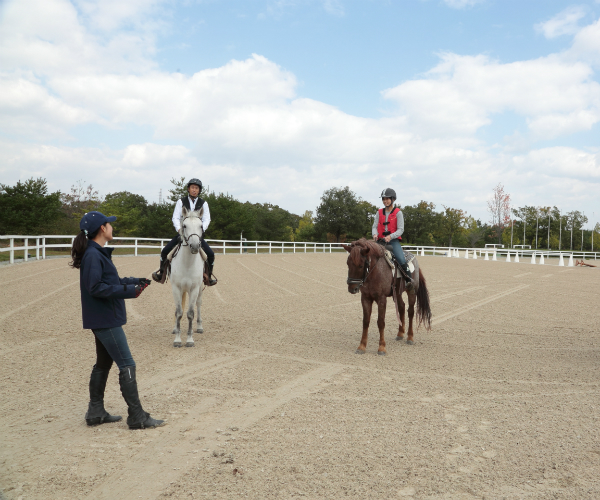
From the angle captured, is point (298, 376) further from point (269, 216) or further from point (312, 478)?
point (269, 216)

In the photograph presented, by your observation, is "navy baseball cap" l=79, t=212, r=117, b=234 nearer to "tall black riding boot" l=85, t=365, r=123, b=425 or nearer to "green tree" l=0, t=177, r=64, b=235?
"tall black riding boot" l=85, t=365, r=123, b=425

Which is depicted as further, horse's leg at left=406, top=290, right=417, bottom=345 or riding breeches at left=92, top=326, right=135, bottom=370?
horse's leg at left=406, top=290, right=417, bottom=345

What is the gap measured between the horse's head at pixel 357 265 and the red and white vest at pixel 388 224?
1.04m

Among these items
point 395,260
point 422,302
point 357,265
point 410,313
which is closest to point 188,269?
point 357,265

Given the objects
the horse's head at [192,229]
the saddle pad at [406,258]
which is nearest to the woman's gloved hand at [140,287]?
the horse's head at [192,229]

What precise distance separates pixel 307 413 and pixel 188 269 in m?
3.86

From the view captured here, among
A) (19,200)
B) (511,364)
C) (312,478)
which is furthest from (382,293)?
(19,200)

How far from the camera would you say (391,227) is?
8055 millimetres

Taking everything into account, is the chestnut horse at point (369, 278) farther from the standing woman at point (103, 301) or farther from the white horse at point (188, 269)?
the standing woman at point (103, 301)

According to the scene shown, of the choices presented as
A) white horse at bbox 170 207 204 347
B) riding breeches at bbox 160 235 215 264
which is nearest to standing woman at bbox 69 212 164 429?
white horse at bbox 170 207 204 347

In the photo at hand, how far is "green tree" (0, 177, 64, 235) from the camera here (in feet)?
108

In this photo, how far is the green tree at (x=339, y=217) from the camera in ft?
234

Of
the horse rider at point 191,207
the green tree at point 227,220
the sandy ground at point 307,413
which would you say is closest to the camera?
the sandy ground at point 307,413

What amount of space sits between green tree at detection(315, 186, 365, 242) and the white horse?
64.0 metres
